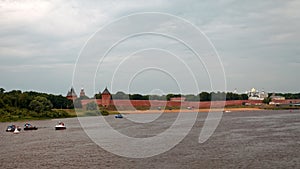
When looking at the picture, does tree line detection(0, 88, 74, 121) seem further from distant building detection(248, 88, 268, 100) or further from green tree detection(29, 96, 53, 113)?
distant building detection(248, 88, 268, 100)

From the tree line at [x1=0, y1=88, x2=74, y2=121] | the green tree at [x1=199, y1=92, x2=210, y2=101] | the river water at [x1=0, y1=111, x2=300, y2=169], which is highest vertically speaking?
the green tree at [x1=199, y1=92, x2=210, y2=101]

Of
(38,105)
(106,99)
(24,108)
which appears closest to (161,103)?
(106,99)

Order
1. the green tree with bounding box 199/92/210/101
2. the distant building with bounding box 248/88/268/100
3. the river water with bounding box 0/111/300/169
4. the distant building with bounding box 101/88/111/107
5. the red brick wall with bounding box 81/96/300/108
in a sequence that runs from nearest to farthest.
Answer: the river water with bounding box 0/111/300/169 → the distant building with bounding box 101/88/111/107 → the red brick wall with bounding box 81/96/300/108 → the green tree with bounding box 199/92/210/101 → the distant building with bounding box 248/88/268/100

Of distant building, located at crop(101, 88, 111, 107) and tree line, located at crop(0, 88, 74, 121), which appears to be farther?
distant building, located at crop(101, 88, 111, 107)

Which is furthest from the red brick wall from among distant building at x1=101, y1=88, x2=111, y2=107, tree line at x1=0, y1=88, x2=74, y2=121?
tree line at x1=0, y1=88, x2=74, y2=121

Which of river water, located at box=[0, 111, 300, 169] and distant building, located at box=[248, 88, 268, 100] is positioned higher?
distant building, located at box=[248, 88, 268, 100]

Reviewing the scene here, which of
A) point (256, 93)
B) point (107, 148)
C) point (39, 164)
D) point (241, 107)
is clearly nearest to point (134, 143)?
point (107, 148)

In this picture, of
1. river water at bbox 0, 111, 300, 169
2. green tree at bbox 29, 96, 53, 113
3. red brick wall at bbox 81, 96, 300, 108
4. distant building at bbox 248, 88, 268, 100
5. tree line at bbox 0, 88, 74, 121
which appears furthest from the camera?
distant building at bbox 248, 88, 268, 100

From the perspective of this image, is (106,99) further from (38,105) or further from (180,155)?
(180,155)

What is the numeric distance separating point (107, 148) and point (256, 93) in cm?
12494

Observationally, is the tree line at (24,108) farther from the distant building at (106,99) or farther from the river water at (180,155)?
the river water at (180,155)

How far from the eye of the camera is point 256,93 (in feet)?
468

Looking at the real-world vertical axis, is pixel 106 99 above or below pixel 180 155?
above

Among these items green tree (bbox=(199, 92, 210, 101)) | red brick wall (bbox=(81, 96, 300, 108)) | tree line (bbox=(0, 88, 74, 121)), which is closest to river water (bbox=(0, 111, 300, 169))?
tree line (bbox=(0, 88, 74, 121))
